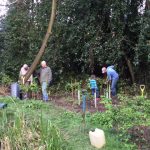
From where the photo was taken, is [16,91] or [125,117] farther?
[16,91]

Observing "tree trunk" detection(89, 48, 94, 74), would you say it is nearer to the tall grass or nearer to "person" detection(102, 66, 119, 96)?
"person" detection(102, 66, 119, 96)

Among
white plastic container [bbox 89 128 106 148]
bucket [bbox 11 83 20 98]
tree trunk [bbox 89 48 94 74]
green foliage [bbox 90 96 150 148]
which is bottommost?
white plastic container [bbox 89 128 106 148]

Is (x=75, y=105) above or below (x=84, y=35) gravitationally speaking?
below

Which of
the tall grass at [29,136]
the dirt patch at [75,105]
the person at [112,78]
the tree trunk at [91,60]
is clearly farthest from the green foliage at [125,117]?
the tree trunk at [91,60]

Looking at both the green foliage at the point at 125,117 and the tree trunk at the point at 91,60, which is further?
the tree trunk at the point at 91,60

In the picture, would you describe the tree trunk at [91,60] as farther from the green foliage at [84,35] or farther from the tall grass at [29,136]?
the tall grass at [29,136]

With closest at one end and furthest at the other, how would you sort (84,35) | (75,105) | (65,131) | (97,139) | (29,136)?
(29,136) → (97,139) → (65,131) → (75,105) → (84,35)

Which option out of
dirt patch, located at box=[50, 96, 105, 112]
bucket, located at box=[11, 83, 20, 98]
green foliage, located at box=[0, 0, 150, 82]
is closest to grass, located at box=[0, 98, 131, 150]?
dirt patch, located at box=[50, 96, 105, 112]

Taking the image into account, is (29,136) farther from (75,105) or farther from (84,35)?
(84,35)

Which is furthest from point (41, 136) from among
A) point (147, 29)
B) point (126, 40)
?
point (126, 40)

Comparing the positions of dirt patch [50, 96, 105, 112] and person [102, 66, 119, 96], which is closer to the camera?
dirt patch [50, 96, 105, 112]

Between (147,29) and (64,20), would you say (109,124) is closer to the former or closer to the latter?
(147,29)

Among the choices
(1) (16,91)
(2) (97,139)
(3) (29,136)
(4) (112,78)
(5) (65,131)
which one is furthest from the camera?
(4) (112,78)

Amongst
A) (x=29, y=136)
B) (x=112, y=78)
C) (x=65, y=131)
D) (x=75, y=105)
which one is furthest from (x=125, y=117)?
(x=112, y=78)
